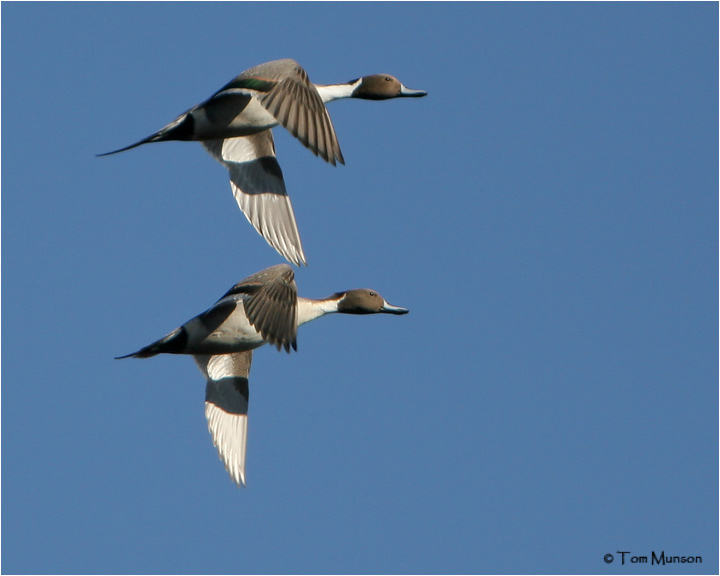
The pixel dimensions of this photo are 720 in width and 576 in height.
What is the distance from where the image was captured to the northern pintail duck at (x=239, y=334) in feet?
34.7

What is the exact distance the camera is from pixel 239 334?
11148mm

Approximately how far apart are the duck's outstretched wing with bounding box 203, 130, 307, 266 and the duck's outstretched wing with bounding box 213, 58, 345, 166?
5.16ft

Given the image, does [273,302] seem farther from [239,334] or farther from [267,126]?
[267,126]

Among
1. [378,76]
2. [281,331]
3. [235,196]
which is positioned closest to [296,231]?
[235,196]

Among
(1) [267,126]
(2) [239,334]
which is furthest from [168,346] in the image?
(1) [267,126]

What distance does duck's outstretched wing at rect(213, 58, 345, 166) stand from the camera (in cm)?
990

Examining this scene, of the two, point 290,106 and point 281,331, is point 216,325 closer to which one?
point 281,331

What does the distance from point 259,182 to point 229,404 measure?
2087 millimetres

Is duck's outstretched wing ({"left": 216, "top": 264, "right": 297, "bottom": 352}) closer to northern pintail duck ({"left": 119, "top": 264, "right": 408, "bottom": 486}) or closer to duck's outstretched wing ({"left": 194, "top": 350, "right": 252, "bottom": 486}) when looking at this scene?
northern pintail duck ({"left": 119, "top": 264, "right": 408, "bottom": 486})

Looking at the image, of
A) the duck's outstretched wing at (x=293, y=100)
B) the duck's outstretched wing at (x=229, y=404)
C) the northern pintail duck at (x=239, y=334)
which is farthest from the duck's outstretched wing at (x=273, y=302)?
the duck's outstretched wing at (x=293, y=100)

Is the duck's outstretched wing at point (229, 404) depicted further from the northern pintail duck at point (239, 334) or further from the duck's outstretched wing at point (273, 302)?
the duck's outstretched wing at point (273, 302)

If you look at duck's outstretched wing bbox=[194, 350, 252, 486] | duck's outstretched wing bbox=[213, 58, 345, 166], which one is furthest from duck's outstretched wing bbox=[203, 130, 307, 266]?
duck's outstretched wing bbox=[213, 58, 345, 166]

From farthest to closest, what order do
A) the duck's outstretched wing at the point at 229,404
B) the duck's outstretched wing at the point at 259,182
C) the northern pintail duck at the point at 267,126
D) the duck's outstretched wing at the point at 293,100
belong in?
1. the duck's outstretched wing at the point at 259,182
2. the duck's outstretched wing at the point at 229,404
3. the northern pintail duck at the point at 267,126
4. the duck's outstretched wing at the point at 293,100

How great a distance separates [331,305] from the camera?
12.5 metres
